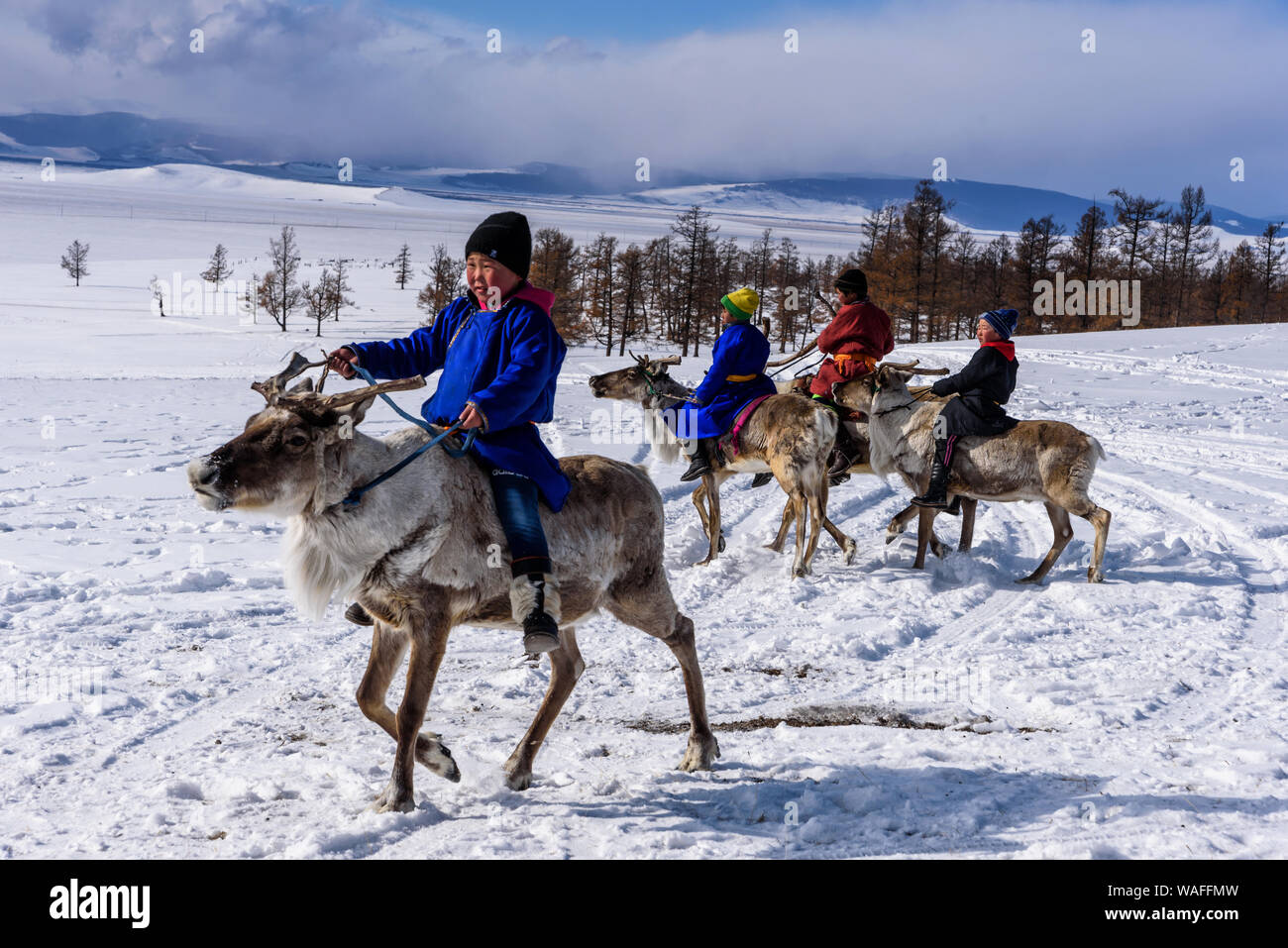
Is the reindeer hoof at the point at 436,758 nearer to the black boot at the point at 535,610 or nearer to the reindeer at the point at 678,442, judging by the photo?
the black boot at the point at 535,610

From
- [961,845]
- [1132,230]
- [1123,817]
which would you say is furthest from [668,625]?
[1132,230]

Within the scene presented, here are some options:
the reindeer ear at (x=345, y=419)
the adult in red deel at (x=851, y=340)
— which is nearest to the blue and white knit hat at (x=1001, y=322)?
the adult in red deel at (x=851, y=340)

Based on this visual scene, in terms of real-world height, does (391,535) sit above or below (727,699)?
above

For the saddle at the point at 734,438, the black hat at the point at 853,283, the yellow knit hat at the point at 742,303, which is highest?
the black hat at the point at 853,283

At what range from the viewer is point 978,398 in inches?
388

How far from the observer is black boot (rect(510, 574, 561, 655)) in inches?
175

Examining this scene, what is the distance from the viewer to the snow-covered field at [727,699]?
14.1 feet

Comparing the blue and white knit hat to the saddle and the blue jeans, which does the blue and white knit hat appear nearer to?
the saddle

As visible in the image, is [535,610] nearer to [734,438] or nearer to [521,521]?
[521,521]

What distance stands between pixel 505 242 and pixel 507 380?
0.83 m

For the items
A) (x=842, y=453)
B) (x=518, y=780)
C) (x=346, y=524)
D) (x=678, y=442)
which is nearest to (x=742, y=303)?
(x=678, y=442)

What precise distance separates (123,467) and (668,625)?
11.1 metres

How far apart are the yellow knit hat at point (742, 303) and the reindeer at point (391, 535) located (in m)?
6.12
